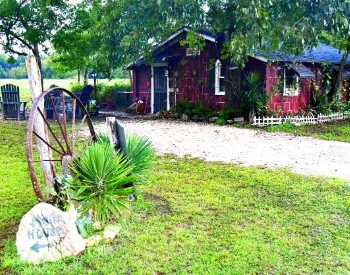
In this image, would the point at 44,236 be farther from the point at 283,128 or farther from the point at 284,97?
the point at 284,97

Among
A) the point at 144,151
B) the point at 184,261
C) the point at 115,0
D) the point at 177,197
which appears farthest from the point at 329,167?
the point at 115,0

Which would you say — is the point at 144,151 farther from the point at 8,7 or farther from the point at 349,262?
the point at 8,7

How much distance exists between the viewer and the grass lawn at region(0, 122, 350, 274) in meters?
3.64

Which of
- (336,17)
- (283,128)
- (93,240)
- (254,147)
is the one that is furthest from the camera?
(283,128)

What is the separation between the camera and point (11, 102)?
1550 centimetres

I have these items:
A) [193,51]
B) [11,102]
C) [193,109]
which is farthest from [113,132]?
[11,102]

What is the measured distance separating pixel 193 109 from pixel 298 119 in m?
3.81

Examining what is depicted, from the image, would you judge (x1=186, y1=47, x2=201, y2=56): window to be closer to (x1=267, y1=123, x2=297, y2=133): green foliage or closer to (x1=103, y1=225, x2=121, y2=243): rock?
(x1=267, y1=123, x2=297, y2=133): green foliage

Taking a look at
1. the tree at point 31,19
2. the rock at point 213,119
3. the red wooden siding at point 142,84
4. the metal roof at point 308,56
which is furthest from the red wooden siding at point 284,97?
the tree at point 31,19

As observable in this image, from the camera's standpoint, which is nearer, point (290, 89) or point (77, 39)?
point (290, 89)

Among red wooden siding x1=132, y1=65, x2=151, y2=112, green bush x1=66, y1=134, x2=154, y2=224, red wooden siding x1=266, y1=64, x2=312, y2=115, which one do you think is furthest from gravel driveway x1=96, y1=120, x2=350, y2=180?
red wooden siding x1=132, y1=65, x2=151, y2=112

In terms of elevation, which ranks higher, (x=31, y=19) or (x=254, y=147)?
(x=31, y=19)

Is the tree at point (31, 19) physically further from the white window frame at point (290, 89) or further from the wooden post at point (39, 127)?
the wooden post at point (39, 127)

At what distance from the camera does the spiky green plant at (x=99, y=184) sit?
4340 mm
